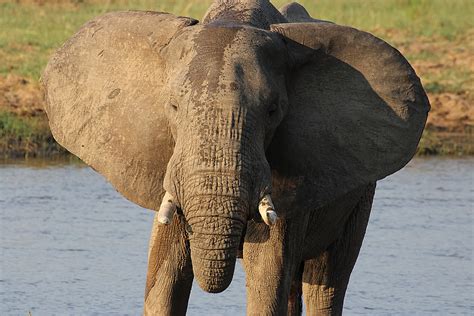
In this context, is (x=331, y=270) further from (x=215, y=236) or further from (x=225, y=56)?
(x=215, y=236)

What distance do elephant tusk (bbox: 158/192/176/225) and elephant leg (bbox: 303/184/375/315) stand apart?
2.17 m

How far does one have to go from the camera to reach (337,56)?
17.7 feet

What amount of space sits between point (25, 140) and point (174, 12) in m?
7.66

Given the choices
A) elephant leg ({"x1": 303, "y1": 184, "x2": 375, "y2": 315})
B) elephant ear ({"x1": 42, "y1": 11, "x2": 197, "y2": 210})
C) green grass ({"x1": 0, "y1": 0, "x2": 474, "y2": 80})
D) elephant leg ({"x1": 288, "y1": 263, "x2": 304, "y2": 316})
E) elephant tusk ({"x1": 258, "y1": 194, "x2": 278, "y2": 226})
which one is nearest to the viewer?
elephant tusk ({"x1": 258, "y1": 194, "x2": 278, "y2": 226})

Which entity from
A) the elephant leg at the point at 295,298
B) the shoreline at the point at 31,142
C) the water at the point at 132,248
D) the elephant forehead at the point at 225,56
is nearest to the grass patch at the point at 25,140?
the shoreline at the point at 31,142

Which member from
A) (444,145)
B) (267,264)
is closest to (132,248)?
(267,264)

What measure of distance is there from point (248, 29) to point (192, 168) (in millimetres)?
651

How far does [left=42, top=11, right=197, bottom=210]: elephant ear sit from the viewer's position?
521 centimetres

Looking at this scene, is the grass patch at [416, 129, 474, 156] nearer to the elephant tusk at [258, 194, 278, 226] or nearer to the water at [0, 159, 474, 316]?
the water at [0, 159, 474, 316]

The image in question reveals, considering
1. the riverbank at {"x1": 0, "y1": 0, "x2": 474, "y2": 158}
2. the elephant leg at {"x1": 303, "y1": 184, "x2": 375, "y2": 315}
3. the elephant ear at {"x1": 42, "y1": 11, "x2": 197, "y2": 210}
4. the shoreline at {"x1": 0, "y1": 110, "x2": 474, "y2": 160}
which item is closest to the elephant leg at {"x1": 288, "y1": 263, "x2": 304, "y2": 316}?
the elephant leg at {"x1": 303, "y1": 184, "x2": 375, "y2": 315}


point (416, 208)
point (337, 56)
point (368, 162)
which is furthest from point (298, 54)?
point (416, 208)

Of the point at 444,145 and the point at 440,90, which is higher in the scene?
the point at 440,90

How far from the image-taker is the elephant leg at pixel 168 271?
566 centimetres

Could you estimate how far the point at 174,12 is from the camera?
66.0ft
